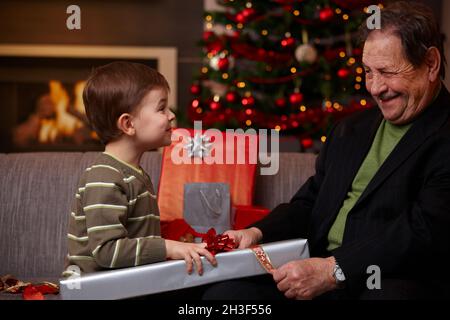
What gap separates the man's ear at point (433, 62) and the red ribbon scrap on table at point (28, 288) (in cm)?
115

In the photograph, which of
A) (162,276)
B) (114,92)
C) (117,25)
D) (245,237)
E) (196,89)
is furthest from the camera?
(117,25)

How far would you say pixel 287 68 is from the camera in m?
3.55

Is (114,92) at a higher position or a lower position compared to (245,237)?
higher

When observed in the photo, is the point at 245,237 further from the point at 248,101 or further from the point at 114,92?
the point at 248,101

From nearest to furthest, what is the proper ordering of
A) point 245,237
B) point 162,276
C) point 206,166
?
point 162,276, point 245,237, point 206,166

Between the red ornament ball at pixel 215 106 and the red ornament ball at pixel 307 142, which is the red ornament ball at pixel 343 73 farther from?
the red ornament ball at pixel 215 106

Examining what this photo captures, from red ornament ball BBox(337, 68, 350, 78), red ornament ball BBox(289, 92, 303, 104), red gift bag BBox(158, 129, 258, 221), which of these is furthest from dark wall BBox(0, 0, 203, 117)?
red gift bag BBox(158, 129, 258, 221)

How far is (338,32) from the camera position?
Answer: 142 inches

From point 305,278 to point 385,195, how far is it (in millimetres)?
296

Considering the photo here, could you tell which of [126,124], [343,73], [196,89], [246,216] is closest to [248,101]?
[196,89]

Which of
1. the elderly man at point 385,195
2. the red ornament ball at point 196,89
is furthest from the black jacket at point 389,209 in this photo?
the red ornament ball at point 196,89

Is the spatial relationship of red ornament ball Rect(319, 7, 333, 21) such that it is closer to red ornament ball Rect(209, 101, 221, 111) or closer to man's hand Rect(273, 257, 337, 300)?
red ornament ball Rect(209, 101, 221, 111)

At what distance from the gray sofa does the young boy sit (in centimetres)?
54
